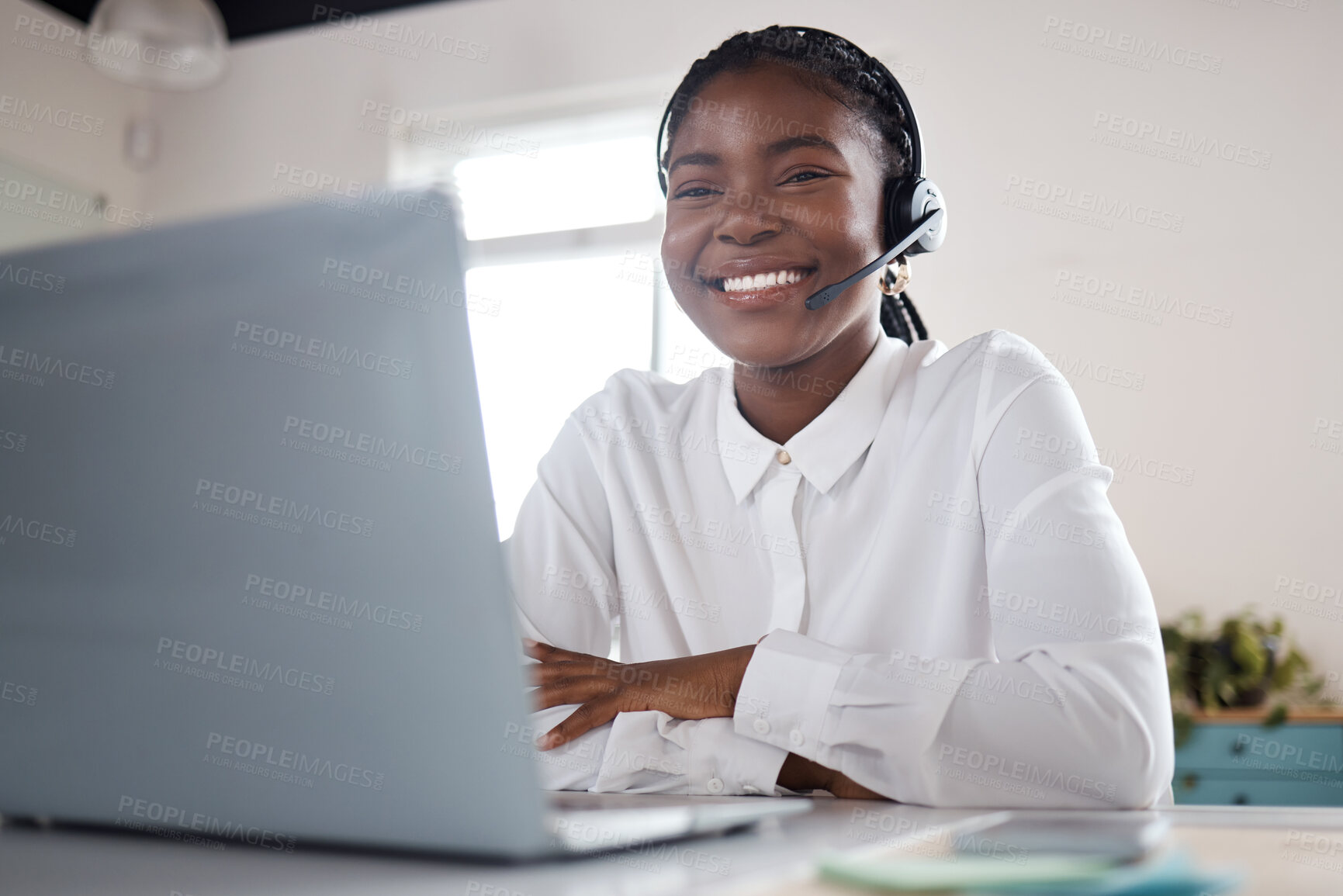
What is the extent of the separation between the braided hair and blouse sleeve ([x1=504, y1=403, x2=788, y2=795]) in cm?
51

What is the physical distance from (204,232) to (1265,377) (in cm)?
329

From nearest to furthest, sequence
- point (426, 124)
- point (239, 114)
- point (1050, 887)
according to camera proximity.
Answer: point (1050, 887), point (426, 124), point (239, 114)

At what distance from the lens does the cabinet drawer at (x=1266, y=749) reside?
2543 mm

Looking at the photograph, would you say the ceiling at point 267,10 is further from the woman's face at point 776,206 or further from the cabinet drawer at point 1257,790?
the cabinet drawer at point 1257,790

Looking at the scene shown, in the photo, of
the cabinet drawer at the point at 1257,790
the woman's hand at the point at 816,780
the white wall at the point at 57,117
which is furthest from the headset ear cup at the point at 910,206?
the white wall at the point at 57,117

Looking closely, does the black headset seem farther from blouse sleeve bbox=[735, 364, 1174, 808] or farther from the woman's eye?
blouse sleeve bbox=[735, 364, 1174, 808]

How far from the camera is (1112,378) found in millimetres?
3174

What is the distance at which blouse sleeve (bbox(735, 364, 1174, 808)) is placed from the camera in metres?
0.83

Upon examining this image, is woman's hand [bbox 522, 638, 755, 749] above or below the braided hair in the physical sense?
below

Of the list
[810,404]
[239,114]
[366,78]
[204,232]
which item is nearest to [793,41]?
[810,404]

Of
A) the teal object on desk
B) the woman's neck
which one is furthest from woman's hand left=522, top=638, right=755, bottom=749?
the teal object on desk

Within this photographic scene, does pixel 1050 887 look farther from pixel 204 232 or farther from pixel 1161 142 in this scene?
pixel 1161 142

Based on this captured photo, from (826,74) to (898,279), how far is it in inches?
11.8

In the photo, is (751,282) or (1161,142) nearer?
(751,282)
